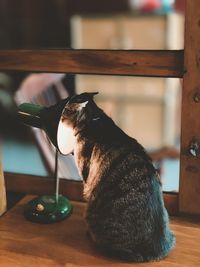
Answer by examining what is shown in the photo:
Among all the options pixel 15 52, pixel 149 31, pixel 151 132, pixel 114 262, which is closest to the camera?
pixel 114 262

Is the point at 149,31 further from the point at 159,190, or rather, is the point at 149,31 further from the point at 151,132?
the point at 159,190

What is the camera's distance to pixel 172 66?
0.89m

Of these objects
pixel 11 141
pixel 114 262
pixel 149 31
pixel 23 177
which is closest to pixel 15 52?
pixel 23 177

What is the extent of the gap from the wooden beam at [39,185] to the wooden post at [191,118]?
11.3 inches

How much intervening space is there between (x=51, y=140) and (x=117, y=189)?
6.9 inches

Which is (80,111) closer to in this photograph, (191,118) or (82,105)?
(82,105)

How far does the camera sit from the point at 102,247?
82 cm

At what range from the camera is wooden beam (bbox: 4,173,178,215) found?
1049mm

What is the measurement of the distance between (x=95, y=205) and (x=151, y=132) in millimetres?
2945

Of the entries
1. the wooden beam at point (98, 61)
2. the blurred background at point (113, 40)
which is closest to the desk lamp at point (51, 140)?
the wooden beam at point (98, 61)

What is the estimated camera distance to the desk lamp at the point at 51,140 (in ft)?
2.64

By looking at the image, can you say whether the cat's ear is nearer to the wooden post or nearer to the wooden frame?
the wooden frame

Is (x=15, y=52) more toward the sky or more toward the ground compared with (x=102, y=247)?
more toward the sky

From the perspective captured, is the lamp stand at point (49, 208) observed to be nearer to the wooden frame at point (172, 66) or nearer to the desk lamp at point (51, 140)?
the desk lamp at point (51, 140)
